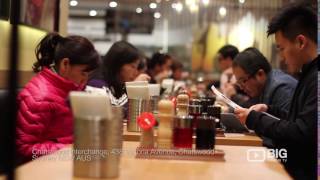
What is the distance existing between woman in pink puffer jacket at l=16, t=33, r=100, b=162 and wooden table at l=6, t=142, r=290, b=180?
36 cm

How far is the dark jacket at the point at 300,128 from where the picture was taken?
1771 millimetres

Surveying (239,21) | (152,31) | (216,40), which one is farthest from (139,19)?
(239,21)

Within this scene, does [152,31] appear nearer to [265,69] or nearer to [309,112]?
[265,69]

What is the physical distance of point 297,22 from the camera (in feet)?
6.57

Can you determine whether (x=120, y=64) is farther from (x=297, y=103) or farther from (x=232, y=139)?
(x=297, y=103)

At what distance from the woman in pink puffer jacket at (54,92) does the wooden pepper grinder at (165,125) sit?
41cm

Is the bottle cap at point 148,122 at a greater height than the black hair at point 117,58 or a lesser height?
lesser

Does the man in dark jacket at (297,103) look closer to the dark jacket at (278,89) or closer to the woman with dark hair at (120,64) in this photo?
the dark jacket at (278,89)

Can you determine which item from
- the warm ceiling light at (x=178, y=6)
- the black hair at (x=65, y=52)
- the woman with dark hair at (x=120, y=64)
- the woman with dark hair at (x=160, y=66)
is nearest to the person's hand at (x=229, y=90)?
the woman with dark hair at (x=160, y=66)

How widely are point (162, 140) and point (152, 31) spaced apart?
6720 millimetres

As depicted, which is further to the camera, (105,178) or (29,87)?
(29,87)

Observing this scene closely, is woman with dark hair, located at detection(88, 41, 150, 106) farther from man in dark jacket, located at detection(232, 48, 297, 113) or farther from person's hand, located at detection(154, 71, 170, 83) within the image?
person's hand, located at detection(154, 71, 170, 83)

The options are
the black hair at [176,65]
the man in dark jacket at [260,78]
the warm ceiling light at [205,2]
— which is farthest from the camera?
the warm ceiling light at [205,2]

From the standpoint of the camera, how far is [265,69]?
2.79 metres
